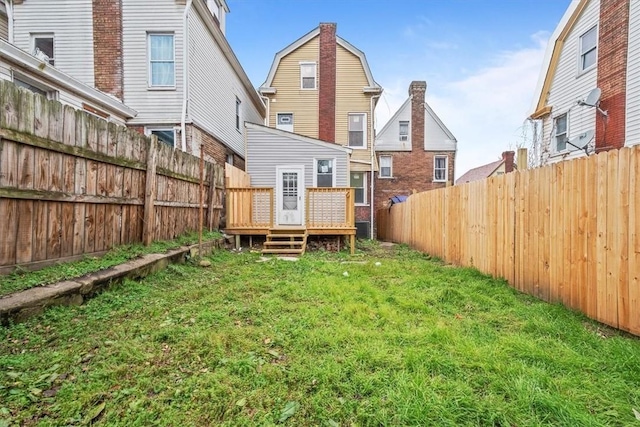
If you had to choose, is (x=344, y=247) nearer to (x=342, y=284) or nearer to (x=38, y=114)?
(x=342, y=284)

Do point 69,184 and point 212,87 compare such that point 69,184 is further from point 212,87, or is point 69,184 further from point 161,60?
point 212,87

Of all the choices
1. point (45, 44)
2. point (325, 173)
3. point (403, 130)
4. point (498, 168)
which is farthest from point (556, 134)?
point (45, 44)

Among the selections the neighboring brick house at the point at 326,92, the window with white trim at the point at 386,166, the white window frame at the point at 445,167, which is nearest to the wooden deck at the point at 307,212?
the neighboring brick house at the point at 326,92

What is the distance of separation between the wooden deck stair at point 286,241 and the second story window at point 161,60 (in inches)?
212

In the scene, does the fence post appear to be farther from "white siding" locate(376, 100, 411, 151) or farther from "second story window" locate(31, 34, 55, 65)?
"white siding" locate(376, 100, 411, 151)

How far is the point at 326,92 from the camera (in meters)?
14.2

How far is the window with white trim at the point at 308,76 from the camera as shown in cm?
1435

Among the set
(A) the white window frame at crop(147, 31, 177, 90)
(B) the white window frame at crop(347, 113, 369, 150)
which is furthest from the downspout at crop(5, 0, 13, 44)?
(B) the white window frame at crop(347, 113, 369, 150)

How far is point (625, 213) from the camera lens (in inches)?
110

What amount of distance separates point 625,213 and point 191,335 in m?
4.03

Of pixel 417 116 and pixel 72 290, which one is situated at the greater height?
pixel 417 116

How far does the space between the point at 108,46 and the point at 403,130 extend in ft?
47.6

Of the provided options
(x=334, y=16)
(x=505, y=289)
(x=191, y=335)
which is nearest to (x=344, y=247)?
(x=505, y=289)

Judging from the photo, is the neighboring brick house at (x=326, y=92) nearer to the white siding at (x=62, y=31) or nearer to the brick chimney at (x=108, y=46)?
the brick chimney at (x=108, y=46)
